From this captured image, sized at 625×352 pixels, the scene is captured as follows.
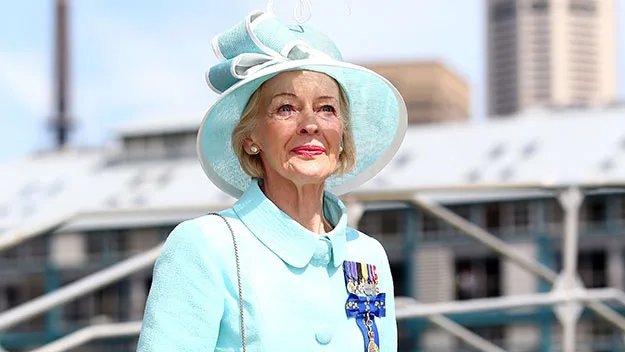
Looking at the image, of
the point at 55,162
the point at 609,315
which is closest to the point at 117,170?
the point at 55,162

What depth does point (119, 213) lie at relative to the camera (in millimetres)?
5340

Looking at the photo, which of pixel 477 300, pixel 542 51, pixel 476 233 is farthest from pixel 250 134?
pixel 542 51

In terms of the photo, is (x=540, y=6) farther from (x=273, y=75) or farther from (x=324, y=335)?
(x=324, y=335)

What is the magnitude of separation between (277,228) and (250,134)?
18 cm

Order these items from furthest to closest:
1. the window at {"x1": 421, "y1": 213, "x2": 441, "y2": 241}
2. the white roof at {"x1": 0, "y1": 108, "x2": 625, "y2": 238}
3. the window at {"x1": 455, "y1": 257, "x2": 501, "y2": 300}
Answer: the window at {"x1": 421, "y1": 213, "x2": 441, "y2": 241} → the window at {"x1": 455, "y1": 257, "x2": 501, "y2": 300} → the white roof at {"x1": 0, "y1": 108, "x2": 625, "y2": 238}

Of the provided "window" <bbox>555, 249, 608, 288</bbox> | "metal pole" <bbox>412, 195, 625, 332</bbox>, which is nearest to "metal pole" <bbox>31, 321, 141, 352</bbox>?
"metal pole" <bbox>412, 195, 625, 332</bbox>

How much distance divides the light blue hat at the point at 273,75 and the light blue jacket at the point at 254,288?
14 cm

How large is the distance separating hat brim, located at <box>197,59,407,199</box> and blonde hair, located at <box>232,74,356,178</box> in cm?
2

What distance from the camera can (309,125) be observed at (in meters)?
2.39

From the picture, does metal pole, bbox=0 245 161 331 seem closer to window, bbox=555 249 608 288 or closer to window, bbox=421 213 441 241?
window, bbox=555 249 608 288

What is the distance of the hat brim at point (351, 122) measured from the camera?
240cm

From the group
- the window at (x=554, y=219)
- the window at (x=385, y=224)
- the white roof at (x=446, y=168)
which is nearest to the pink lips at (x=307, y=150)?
the white roof at (x=446, y=168)

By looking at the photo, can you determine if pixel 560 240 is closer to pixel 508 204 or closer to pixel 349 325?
pixel 508 204

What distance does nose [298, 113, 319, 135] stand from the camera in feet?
7.84
